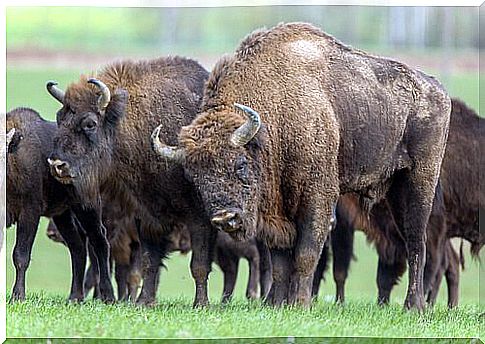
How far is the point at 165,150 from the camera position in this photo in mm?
A: 12445

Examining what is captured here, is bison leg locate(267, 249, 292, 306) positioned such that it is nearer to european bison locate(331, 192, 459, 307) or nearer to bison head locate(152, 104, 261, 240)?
bison head locate(152, 104, 261, 240)

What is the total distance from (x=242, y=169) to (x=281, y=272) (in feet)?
4.89

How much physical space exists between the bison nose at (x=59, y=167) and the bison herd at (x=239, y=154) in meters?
0.01

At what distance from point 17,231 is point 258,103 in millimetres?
3145

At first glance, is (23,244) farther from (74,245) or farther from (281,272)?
(281,272)

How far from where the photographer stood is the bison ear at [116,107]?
43.5 ft

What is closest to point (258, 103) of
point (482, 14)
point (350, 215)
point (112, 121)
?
point (112, 121)

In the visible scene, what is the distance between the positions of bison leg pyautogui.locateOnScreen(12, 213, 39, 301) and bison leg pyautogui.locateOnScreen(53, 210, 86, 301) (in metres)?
0.91

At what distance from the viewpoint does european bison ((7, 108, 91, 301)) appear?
13719mm

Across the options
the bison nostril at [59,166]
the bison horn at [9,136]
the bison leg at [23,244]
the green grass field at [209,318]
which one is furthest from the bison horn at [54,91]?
the bison leg at [23,244]

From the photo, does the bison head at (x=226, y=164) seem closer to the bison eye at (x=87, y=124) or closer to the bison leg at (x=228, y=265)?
the bison eye at (x=87, y=124)

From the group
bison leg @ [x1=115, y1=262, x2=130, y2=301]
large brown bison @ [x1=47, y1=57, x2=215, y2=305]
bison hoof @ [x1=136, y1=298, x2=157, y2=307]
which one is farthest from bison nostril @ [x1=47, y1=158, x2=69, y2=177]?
bison leg @ [x1=115, y1=262, x2=130, y2=301]

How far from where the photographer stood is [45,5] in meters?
13.5

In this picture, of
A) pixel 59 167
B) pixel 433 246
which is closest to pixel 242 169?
pixel 59 167
